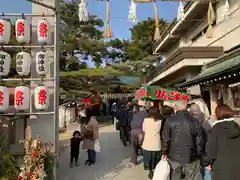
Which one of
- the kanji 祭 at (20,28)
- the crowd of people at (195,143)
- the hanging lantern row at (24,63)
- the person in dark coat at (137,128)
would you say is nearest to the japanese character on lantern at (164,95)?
the person in dark coat at (137,128)

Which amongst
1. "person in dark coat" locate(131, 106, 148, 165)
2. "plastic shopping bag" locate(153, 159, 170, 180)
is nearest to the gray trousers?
"plastic shopping bag" locate(153, 159, 170, 180)

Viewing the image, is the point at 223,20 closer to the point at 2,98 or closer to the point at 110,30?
the point at 110,30

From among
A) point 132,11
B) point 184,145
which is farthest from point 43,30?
point 184,145

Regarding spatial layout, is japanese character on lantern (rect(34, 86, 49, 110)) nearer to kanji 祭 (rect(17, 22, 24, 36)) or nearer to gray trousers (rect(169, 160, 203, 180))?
kanji 祭 (rect(17, 22, 24, 36))

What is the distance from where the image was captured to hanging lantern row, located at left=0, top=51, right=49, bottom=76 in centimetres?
597

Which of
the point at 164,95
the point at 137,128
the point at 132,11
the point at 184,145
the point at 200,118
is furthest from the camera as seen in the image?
the point at 164,95

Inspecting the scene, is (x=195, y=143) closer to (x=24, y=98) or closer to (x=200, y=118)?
(x=200, y=118)

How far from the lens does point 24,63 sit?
6.06 metres

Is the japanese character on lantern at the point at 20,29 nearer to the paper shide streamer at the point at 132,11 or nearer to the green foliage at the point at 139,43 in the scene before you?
the paper shide streamer at the point at 132,11

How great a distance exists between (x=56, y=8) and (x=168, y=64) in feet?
26.1

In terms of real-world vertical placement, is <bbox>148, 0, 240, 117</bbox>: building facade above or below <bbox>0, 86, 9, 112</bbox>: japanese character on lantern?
above

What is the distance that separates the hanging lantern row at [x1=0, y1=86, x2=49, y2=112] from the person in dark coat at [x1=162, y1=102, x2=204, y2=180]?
3118 mm

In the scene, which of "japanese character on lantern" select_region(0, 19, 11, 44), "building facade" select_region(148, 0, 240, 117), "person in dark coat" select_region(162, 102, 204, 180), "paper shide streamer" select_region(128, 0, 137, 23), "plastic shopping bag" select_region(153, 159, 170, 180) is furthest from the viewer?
"building facade" select_region(148, 0, 240, 117)

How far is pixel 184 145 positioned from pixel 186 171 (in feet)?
1.65
